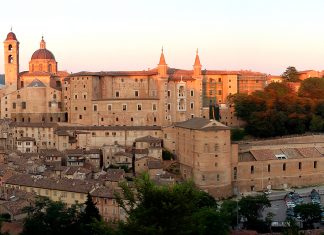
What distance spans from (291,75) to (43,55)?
23184mm

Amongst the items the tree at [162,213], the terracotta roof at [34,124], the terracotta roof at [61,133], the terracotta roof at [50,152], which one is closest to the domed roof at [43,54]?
the terracotta roof at [34,124]

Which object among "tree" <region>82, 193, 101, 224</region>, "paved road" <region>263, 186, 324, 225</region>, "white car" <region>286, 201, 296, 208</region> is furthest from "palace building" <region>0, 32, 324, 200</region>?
"tree" <region>82, 193, 101, 224</region>

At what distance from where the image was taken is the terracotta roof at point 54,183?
27484mm

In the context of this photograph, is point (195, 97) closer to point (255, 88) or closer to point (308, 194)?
point (255, 88)

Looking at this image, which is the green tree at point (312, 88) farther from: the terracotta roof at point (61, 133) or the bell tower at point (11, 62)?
the bell tower at point (11, 62)

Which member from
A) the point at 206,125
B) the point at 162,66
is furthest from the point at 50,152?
the point at 162,66

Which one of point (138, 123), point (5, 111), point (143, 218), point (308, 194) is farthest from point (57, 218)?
point (5, 111)

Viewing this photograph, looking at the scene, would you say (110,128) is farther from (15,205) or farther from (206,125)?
(15,205)

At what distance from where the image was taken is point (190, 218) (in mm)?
13617

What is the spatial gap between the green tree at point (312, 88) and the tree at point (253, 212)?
69.3ft

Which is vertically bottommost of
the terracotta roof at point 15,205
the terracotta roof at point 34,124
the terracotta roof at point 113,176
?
the terracotta roof at point 15,205

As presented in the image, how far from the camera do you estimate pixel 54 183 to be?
2842cm

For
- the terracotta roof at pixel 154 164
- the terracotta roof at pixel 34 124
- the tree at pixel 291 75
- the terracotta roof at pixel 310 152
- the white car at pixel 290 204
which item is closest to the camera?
the white car at pixel 290 204

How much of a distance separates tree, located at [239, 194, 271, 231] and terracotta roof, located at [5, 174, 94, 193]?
713cm
